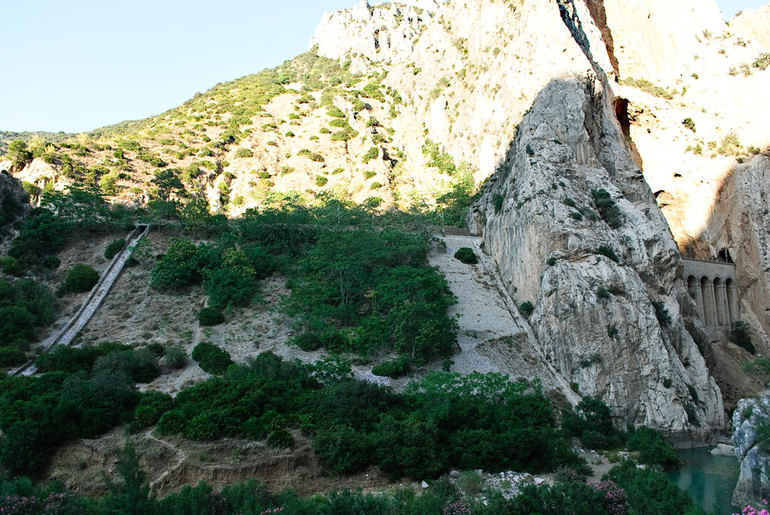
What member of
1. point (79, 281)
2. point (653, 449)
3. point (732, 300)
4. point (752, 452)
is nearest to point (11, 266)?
point (79, 281)

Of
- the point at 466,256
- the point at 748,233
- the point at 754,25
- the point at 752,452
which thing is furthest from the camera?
the point at 754,25

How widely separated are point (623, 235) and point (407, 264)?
14519 mm

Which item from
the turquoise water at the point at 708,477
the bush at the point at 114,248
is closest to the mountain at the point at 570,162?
the turquoise water at the point at 708,477

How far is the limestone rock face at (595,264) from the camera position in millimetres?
29672

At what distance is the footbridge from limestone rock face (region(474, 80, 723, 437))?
2738 centimetres

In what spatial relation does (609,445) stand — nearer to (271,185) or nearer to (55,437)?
(55,437)

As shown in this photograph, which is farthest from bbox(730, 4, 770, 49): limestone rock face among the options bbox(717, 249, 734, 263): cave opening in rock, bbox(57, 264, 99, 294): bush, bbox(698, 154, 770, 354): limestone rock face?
bbox(57, 264, 99, 294): bush

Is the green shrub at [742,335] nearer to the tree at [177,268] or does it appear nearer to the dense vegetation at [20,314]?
the tree at [177,268]

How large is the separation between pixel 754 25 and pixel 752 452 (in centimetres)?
5371

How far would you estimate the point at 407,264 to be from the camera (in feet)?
129

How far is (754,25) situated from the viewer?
179 feet

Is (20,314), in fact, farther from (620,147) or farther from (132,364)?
(620,147)

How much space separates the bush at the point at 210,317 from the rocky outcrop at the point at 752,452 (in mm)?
26714

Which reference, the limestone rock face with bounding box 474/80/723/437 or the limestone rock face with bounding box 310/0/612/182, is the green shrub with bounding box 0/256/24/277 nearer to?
the limestone rock face with bounding box 474/80/723/437
